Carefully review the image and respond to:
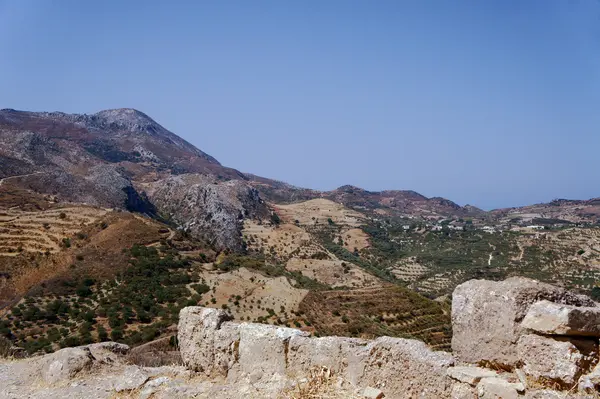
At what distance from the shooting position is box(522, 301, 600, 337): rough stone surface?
4.69 meters

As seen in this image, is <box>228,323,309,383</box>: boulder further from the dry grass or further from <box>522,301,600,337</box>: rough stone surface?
<box>522,301,600,337</box>: rough stone surface

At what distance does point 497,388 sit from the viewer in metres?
4.69

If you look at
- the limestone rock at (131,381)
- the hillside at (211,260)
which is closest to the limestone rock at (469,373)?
the limestone rock at (131,381)

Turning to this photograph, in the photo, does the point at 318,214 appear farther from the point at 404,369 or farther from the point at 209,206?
the point at 404,369

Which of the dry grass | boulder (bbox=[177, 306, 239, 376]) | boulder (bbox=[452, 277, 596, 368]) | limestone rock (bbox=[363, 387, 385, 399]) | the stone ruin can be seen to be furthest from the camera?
boulder (bbox=[177, 306, 239, 376])

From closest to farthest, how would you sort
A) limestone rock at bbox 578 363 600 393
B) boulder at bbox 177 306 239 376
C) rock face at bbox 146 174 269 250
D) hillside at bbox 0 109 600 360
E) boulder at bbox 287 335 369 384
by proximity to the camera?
limestone rock at bbox 578 363 600 393, boulder at bbox 287 335 369 384, boulder at bbox 177 306 239 376, hillside at bbox 0 109 600 360, rock face at bbox 146 174 269 250

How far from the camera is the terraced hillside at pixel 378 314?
28.7 m

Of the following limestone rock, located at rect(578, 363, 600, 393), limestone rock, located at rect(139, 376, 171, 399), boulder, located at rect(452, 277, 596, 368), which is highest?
boulder, located at rect(452, 277, 596, 368)

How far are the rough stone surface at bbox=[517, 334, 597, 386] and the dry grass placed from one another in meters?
2.16

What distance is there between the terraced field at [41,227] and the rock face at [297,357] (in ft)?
108

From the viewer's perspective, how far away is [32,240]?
3712cm

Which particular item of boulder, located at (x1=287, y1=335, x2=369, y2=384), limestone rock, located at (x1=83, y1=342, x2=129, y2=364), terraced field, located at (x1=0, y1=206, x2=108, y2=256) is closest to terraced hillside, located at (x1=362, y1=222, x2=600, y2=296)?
terraced field, located at (x1=0, y1=206, x2=108, y2=256)

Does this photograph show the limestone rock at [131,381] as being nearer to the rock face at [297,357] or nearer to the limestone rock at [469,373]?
the rock face at [297,357]

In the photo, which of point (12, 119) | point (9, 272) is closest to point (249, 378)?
point (9, 272)
